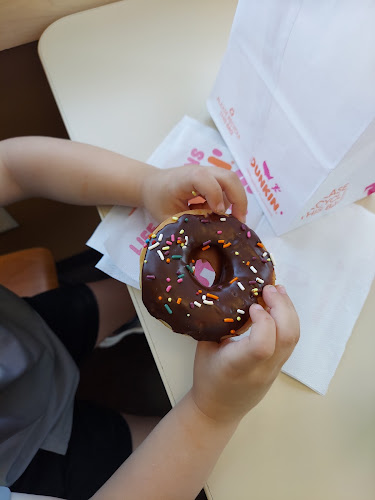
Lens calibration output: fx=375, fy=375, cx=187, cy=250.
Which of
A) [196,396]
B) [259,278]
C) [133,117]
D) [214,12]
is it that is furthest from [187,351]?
[214,12]

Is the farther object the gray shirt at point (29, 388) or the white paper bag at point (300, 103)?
the gray shirt at point (29, 388)

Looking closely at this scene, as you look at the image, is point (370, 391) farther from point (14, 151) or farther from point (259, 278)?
point (14, 151)

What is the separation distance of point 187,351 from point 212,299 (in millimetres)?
151

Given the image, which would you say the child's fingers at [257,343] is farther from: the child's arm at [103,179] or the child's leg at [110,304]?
the child's leg at [110,304]

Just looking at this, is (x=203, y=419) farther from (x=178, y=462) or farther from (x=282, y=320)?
(x=282, y=320)

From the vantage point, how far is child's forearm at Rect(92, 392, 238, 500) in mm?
604

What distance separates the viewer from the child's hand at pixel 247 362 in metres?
0.53

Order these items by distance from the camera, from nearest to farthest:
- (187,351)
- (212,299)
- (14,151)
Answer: (212,299), (187,351), (14,151)

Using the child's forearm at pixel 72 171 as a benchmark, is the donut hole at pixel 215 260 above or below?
above

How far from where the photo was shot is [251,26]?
1.96 feet

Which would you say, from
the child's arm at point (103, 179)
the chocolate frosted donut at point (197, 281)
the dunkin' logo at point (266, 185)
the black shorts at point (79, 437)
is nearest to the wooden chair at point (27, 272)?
the black shorts at point (79, 437)

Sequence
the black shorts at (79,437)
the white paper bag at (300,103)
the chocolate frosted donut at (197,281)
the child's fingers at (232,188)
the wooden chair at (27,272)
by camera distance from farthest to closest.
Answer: the wooden chair at (27,272)
the black shorts at (79,437)
the child's fingers at (232,188)
the chocolate frosted donut at (197,281)
the white paper bag at (300,103)

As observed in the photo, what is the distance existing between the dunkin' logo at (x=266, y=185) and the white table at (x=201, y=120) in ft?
0.61

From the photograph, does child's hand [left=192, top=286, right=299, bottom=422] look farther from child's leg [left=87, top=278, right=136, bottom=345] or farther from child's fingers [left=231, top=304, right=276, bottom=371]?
child's leg [left=87, top=278, right=136, bottom=345]
